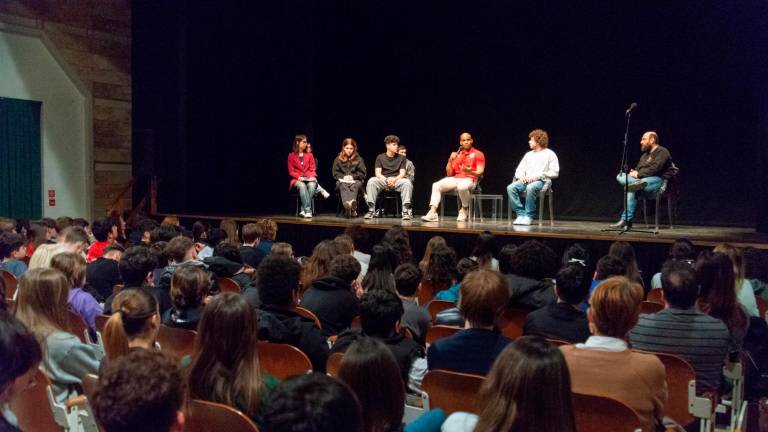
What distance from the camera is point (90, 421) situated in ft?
8.13

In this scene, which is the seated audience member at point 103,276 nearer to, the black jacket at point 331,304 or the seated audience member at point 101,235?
the seated audience member at point 101,235

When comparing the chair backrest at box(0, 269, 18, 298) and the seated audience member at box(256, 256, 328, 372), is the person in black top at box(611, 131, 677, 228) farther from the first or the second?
the chair backrest at box(0, 269, 18, 298)

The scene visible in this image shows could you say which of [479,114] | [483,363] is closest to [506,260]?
[483,363]

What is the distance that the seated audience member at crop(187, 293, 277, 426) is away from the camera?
6.77ft

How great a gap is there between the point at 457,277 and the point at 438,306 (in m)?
0.57

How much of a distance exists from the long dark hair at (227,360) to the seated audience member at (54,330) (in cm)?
85

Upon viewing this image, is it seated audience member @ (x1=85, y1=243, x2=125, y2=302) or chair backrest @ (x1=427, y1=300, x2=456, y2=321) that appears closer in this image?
chair backrest @ (x1=427, y1=300, x2=456, y2=321)

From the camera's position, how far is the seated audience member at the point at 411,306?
335 centimetres

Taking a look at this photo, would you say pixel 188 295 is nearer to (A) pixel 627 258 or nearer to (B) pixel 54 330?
(B) pixel 54 330

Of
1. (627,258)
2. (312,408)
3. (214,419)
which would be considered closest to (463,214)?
(627,258)

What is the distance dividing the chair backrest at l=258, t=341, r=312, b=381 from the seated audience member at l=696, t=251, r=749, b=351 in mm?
2075

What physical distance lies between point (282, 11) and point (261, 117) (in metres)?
1.93

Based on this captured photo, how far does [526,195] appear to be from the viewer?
7.93 meters

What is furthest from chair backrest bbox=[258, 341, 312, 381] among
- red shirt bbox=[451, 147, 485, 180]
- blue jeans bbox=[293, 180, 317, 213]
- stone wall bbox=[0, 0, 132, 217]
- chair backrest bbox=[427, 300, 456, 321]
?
stone wall bbox=[0, 0, 132, 217]
